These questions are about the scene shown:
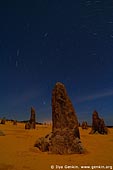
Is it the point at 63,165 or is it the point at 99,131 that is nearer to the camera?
the point at 63,165

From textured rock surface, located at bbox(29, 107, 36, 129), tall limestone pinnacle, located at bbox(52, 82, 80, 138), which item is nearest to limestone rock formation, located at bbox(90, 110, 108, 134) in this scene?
textured rock surface, located at bbox(29, 107, 36, 129)

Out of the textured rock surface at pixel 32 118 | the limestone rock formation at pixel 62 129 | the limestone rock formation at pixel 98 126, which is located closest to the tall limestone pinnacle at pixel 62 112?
the limestone rock formation at pixel 62 129

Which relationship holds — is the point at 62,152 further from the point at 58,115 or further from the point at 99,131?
the point at 99,131

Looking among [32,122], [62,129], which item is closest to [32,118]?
[32,122]

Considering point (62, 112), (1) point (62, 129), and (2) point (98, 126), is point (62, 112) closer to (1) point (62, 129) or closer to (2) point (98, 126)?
(1) point (62, 129)

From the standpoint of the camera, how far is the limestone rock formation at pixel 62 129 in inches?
547

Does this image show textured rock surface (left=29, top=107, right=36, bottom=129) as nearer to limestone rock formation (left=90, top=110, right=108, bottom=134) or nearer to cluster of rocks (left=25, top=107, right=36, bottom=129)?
cluster of rocks (left=25, top=107, right=36, bottom=129)

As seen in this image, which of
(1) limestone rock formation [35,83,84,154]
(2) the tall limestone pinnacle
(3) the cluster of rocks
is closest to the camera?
(1) limestone rock formation [35,83,84,154]

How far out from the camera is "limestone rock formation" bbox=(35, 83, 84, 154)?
13891 millimetres

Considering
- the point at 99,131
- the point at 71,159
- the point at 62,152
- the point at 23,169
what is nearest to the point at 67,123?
the point at 62,152

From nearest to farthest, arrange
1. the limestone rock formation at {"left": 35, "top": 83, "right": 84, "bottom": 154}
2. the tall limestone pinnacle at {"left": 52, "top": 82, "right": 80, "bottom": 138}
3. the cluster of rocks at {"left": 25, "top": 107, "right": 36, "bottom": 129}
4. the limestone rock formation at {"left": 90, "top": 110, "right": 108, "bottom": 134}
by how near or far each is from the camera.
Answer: the limestone rock formation at {"left": 35, "top": 83, "right": 84, "bottom": 154} < the tall limestone pinnacle at {"left": 52, "top": 82, "right": 80, "bottom": 138} < the limestone rock formation at {"left": 90, "top": 110, "right": 108, "bottom": 134} < the cluster of rocks at {"left": 25, "top": 107, "right": 36, "bottom": 129}

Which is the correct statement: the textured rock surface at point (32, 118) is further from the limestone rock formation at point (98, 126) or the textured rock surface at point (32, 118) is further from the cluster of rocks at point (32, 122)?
the limestone rock formation at point (98, 126)

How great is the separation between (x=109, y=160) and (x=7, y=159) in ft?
14.6

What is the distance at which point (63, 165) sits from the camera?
1056 cm
